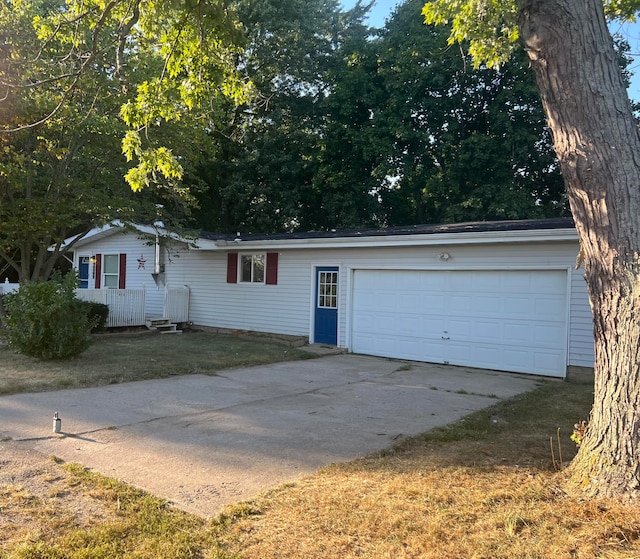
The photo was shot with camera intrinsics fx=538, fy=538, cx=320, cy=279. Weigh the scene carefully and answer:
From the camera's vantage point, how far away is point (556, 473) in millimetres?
4344

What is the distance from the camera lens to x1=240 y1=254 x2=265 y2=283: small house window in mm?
15445

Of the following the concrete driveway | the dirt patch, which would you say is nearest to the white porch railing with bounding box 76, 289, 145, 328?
the concrete driveway

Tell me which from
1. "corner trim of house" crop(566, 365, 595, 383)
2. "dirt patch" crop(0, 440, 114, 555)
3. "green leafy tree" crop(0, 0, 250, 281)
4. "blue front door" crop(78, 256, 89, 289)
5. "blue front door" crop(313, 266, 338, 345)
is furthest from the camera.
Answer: "blue front door" crop(78, 256, 89, 289)

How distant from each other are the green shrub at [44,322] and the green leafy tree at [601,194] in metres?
8.97

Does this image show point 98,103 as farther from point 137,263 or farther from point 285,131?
point 285,131

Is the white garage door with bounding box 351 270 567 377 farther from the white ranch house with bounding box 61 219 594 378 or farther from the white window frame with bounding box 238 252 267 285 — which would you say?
the white window frame with bounding box 238 252 267 285

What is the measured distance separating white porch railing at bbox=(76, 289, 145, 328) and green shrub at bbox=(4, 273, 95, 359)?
5.33 meters

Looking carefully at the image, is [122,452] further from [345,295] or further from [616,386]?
[345,295]

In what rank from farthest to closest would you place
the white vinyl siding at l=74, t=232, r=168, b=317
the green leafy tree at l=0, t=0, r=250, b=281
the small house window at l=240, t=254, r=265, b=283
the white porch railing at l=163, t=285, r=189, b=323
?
the white vinyl siding at l=74, t=232, r=168, b=317
the white porch railing at l=163, t=285, r=189, b=323
the small house window at l=240, t=254, r=265, b=283
the green leafy tree at l=0, t=0, r=250, b=281

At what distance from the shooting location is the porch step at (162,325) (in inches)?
639

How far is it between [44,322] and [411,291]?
745cm

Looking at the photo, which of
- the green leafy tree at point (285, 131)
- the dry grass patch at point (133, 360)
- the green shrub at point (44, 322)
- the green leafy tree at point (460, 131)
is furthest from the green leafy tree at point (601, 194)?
the green leafy tree at point (285, 131)

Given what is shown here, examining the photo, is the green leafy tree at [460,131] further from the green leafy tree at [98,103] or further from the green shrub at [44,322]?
→ the green shrub at [44,322]

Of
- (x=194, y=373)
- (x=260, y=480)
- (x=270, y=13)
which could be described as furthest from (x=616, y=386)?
(x=270, y=13)
